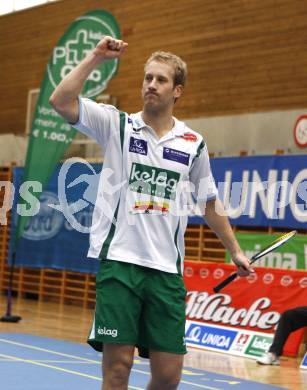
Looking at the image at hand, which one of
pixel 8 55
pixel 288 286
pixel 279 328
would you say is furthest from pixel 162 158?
pixel 8 55

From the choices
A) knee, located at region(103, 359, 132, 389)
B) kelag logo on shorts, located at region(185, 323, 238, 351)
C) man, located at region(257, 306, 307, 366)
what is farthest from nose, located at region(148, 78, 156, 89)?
kelag logo on shorts, located at region(185, 323, 238, 351)

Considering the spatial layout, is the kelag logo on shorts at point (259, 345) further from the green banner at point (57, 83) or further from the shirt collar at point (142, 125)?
the shirt collar at point (142, 125)

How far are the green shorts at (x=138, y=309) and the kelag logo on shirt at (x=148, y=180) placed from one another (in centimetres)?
34

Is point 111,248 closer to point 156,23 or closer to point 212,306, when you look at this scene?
point 212,306

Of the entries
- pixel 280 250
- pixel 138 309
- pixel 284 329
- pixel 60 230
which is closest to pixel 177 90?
pixel 138 309

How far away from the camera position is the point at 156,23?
1534 centimetres

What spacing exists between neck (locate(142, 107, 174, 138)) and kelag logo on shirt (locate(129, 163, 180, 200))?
20cm

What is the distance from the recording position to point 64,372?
24.1 ft

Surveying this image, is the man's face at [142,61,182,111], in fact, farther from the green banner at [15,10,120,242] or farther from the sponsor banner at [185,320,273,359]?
the green banner at [15,10,120,242]

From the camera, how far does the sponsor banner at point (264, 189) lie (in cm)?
1133

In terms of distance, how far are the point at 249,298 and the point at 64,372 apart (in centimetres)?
360

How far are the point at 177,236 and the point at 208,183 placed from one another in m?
0.35

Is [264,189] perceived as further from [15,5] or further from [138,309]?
[15,5]

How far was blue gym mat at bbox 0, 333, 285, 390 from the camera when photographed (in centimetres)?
669
